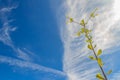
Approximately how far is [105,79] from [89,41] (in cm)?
287

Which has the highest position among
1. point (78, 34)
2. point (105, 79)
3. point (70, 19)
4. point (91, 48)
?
point (70, 19)

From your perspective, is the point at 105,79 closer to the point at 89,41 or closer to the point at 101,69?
the point at 101,69

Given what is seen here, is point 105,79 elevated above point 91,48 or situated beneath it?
situated beneath

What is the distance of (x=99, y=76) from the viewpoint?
11.9 m

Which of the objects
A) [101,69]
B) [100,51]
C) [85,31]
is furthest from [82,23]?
[101,69]

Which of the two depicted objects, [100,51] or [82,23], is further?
[82,23]

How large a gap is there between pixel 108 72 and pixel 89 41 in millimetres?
2576

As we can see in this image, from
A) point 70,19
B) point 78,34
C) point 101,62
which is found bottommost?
point 101,62

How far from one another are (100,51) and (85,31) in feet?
6.30

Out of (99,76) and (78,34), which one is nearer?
(99,76)

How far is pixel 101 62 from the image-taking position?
1212cm

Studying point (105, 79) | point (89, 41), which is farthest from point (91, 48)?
point (105, 79)

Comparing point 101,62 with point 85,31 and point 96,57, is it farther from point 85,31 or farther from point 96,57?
point 85,31

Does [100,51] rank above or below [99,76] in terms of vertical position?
above
